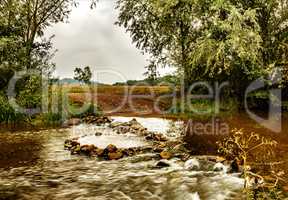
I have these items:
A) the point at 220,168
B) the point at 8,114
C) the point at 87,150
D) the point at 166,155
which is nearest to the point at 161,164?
the point at 166,155

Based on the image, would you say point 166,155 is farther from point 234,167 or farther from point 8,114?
point 8,114

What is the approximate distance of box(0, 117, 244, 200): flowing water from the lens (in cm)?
834

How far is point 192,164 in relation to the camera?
10.5 m

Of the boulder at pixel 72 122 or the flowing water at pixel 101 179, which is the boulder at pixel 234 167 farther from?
the boulder at pixel 72 122

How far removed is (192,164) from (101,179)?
2.22 m

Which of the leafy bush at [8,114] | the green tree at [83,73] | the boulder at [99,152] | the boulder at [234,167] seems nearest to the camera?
the boulder at [234,167]

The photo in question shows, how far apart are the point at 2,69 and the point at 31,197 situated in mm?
18561

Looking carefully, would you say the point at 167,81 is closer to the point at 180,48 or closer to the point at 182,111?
the point at 180,48

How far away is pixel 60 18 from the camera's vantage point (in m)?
31.5

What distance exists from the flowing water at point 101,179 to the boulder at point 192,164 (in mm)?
114

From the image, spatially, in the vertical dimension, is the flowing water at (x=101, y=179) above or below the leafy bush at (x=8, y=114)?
below

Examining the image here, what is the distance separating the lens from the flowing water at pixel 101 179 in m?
8.34

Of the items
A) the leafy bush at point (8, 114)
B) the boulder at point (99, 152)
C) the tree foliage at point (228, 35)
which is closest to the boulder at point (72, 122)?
the leafy bush at point (8, 114)

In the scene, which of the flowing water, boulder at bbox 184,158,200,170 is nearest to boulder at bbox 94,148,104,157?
the flowing water
